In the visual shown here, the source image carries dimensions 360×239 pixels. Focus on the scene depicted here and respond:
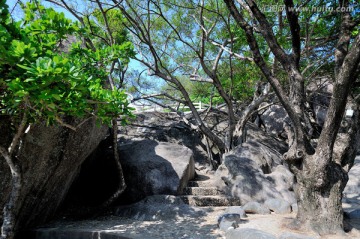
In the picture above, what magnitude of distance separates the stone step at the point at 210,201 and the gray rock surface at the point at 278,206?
105cm

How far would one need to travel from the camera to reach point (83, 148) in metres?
6.49

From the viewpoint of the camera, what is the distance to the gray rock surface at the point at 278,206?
6.58 meters

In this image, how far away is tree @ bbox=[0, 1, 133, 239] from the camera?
2.48m

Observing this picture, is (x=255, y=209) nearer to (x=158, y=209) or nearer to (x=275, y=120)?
(x=158, y=209)

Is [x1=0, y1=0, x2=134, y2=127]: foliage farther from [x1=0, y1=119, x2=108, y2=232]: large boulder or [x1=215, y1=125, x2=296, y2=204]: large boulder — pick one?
[x1=215, y1=125, x2=296, y2=204]: large boulder

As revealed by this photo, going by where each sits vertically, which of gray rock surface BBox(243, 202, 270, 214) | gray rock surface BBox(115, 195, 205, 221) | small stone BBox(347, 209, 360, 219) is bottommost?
gray rock surface BBox(115, 195, 205, 221)

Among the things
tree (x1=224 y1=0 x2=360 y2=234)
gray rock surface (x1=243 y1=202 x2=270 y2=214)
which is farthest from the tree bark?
gray rock surface (x1=243 y1=202 x2=270 y2=214)

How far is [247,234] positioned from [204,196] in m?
3.36

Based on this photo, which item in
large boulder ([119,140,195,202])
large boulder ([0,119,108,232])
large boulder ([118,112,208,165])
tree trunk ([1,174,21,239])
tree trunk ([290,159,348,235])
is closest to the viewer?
tree trunk ([1,174,21,239])

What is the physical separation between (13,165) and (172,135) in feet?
28.9

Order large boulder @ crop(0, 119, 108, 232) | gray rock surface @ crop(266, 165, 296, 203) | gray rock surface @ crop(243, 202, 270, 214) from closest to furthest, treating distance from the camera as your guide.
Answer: large boulder @ crop(0, 119, 108, 232), gray rock surface @ crop(243, 202, 270, 214), gray rock surface @ crop(266, 165, 296, 203)

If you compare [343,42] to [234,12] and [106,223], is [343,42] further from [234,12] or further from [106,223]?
[106,223]

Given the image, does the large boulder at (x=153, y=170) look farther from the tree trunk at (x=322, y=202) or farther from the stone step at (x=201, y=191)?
the tree trunk at (x=322, y=202)

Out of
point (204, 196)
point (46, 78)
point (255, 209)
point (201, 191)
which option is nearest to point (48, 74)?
point (46, 78)
